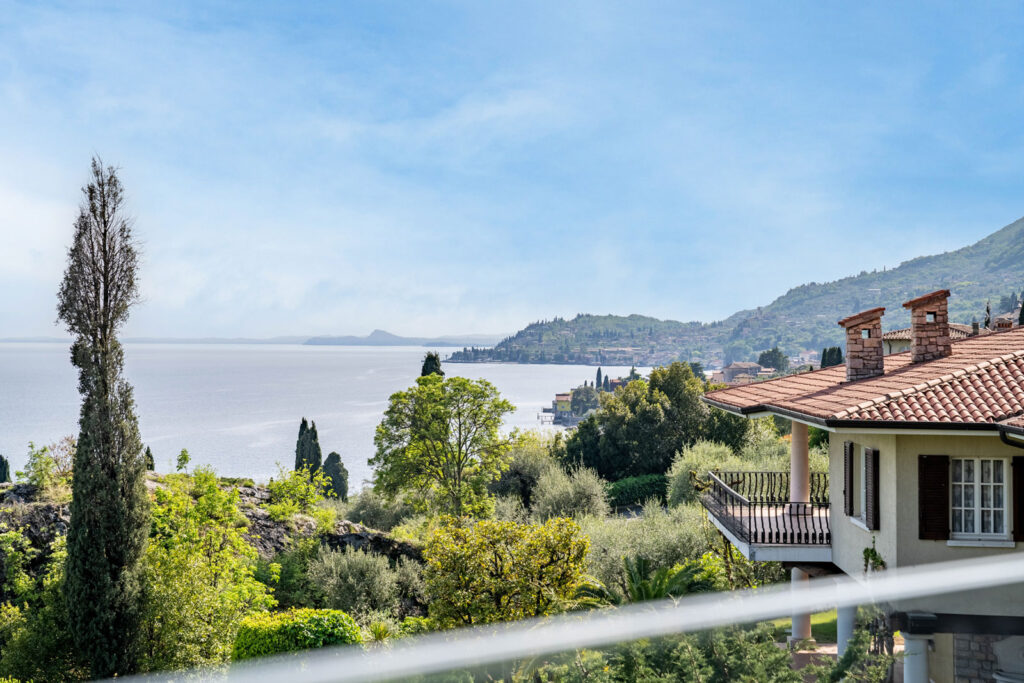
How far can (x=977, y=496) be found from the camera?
343 inches

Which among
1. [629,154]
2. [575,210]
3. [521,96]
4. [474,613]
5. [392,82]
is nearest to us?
[474,613]

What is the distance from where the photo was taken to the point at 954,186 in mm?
62094

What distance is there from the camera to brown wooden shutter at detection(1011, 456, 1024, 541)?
851 centimetres

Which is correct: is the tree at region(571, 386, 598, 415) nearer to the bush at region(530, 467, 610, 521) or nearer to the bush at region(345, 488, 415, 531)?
the bush at region(345, 488, 415, 531)

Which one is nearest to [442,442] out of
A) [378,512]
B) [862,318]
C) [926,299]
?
[378,512]

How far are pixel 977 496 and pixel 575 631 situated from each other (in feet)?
16.9

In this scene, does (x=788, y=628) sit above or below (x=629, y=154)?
below

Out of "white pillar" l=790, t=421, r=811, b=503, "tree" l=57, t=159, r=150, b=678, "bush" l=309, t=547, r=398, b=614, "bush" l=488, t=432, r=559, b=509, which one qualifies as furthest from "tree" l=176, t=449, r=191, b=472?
"bush" l=488, t=432, r=559, b=509

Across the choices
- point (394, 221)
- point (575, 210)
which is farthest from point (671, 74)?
point (575, 210)

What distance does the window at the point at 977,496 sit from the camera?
28.5ft

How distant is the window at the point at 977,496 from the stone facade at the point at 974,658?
2729 millimetres

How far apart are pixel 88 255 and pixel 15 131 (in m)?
8.26

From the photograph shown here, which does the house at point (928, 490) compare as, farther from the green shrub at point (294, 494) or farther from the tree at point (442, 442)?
the tree at point (442, 442)

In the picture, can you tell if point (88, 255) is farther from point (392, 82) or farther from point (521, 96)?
point (392, 82)
